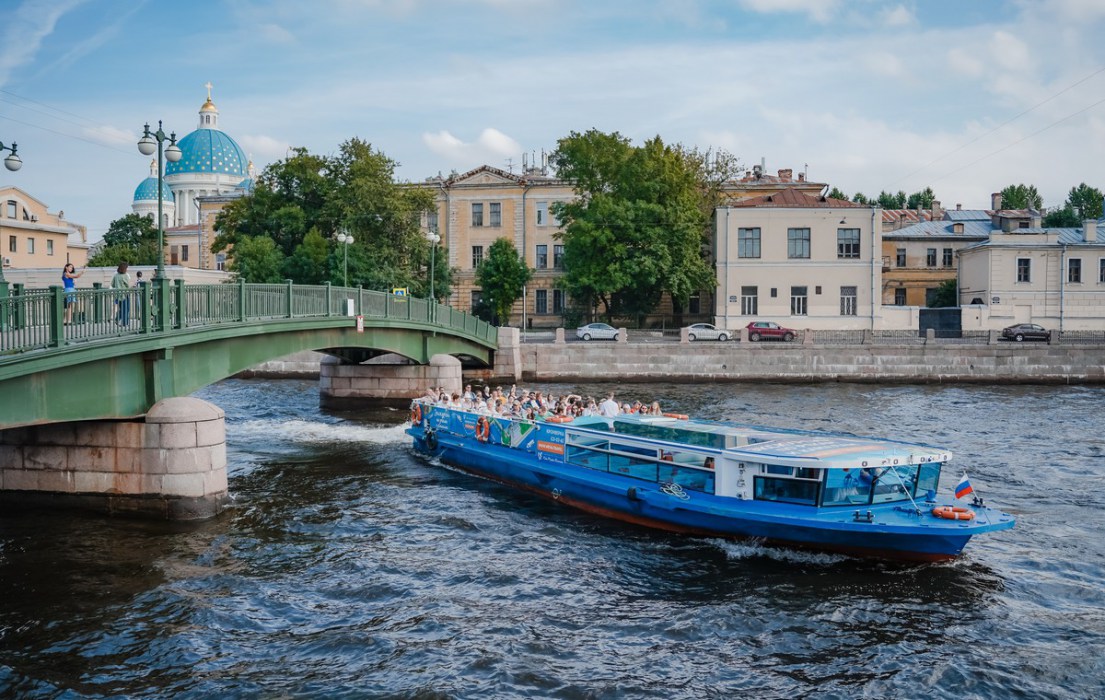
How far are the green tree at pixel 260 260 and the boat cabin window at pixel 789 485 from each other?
44610 mm

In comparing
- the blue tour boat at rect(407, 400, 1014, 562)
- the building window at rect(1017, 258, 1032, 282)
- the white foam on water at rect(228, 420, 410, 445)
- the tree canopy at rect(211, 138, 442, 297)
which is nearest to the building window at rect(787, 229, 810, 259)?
the building window at rect(1017, 258, 1032, 282)

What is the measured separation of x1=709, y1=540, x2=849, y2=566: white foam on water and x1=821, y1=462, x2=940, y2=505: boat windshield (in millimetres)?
982

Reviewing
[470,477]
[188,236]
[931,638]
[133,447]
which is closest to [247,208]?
[188,236]

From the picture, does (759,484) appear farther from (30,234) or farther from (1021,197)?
(1021,197)

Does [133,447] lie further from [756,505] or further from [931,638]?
[931,638]

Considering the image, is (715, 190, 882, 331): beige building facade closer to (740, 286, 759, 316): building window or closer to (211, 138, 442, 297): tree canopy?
(740, 286, 759, 316): building window

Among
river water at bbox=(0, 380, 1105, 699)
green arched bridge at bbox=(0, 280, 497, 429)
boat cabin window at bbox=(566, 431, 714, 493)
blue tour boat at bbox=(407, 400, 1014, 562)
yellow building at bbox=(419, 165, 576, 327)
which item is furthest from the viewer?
yellow building at bbox=(419, 165, 576, 327)

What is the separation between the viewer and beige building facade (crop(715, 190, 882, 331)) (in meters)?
58.6

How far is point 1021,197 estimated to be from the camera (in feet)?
350

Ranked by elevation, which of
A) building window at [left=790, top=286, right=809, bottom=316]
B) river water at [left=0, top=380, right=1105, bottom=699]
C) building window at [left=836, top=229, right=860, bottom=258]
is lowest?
river water at [left=0, top=380, right=1105, bottom=699]

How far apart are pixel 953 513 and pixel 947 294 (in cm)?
5610

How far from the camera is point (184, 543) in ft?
57.0

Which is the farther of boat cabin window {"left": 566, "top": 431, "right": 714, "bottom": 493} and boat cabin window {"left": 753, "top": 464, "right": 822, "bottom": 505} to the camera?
boat cabin window {"left": 566, "top": 431, "right": 714, "bottom": 493}

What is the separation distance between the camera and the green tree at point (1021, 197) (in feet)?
344
